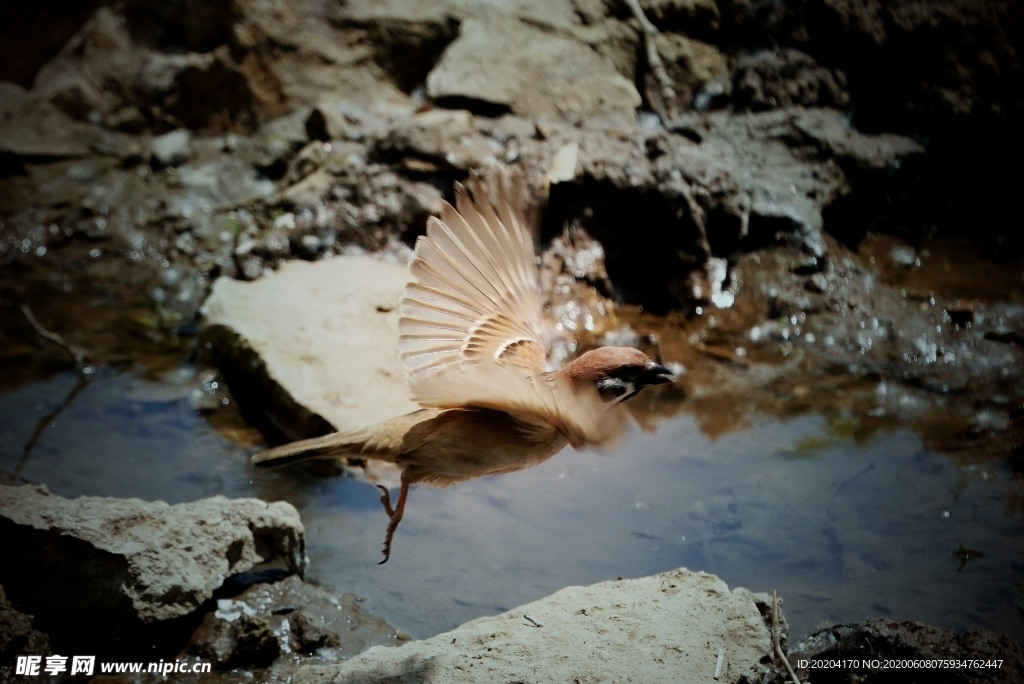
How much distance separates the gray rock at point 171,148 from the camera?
26.5 feet

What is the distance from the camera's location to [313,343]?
5512 mm

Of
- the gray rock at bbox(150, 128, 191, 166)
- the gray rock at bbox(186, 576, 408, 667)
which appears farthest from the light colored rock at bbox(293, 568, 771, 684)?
the gray rock at bbox(150, 128, 191, 166)

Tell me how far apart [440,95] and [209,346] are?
328 centimetres

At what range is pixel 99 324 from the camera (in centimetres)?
646

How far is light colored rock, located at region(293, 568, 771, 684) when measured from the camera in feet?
9.50

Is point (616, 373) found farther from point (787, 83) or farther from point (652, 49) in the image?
point (787, 83)

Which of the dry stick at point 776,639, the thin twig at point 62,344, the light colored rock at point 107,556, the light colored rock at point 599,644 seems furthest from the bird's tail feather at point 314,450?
the thin twig at point 62,344

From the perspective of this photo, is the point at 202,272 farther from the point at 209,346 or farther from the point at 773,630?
the point at 773,630

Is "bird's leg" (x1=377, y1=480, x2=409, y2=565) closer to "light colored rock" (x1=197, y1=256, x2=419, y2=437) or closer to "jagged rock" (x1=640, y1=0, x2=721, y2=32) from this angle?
"light colored rock" (x1=197, y1=256, x2=419, y2=437)

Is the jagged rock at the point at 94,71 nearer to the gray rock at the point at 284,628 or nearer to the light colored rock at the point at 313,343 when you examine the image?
the light colored rock at the point at 313,343

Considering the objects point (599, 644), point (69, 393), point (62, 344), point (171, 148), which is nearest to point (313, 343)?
point (69, 393)

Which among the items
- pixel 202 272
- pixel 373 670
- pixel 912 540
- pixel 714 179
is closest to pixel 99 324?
pixel 202 272

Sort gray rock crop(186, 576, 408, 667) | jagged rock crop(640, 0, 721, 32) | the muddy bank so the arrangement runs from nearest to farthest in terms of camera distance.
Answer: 1. gray rock crop(186, 576, 408, 667)
2. the muddy bank
3. jagged rock crop(640, 0, 721, 32)

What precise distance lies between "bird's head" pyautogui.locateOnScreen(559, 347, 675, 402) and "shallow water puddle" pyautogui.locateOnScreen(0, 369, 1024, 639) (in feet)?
3.11
